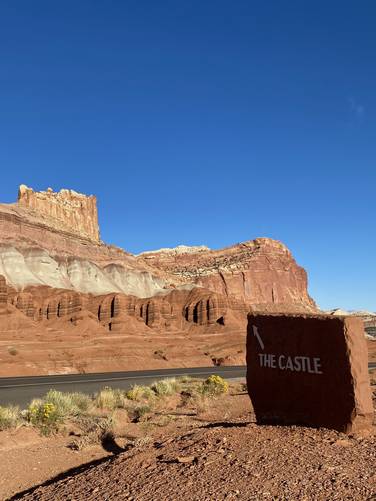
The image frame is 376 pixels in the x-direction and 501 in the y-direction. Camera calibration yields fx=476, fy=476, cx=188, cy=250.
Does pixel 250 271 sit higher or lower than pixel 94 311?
higher

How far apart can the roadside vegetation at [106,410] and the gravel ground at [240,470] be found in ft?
13.4

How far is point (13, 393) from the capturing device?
2203 cm

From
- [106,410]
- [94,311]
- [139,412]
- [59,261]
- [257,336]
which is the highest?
[59,261]

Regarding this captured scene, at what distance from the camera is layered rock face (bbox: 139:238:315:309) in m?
127

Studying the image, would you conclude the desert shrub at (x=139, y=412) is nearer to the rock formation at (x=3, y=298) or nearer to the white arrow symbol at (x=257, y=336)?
the white arrow symbol at (x=257, y=336)

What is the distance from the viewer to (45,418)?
44.5 feet

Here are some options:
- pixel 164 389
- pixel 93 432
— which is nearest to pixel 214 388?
pixel 164 389

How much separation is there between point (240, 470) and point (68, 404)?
11025mm

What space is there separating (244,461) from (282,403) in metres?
2.31

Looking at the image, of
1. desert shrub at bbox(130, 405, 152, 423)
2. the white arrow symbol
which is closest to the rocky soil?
the white arrow symbol

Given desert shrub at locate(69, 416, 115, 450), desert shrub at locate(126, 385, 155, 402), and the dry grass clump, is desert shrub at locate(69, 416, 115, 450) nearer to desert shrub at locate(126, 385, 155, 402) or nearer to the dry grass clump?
the dry grass clump

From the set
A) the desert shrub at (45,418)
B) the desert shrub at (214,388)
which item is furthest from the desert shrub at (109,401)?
the desert shrub at (214,388)

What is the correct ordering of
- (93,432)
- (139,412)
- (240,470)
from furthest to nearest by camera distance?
1. (139,412)
2. (93,432)
3. (240,470)

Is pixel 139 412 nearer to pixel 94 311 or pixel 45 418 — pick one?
pixel 45 418
